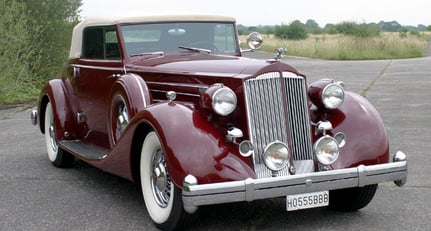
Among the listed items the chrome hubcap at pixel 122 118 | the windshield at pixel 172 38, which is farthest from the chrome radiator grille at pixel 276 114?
the windshield at pixel 172 38

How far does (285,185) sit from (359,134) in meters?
0.94

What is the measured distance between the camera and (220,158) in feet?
13.9

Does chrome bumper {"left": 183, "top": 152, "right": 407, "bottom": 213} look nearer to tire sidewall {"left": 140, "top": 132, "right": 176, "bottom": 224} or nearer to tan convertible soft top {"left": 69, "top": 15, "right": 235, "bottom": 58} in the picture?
tire sidewall {"left": 140, "top": 132, "right": 176, "bottom": 224}

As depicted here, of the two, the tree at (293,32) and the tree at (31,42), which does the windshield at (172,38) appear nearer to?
the tree at (31,42)

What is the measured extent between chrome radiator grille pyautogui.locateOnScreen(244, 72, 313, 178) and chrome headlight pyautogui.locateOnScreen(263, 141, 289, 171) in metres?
0.09

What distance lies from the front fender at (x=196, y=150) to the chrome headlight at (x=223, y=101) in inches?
5.6

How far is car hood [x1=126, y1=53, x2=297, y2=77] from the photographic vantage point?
4.55 m

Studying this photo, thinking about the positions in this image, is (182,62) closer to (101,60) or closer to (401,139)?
(101,60)

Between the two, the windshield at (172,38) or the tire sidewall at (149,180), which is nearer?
the tire sidewall at (149,180)

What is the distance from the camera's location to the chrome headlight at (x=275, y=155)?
4.31 meters

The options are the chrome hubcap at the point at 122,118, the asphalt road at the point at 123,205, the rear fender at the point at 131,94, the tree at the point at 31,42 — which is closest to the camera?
the asphalt road at the point at 123,205

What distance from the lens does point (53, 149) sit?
283 inches

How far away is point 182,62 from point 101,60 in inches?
50.8

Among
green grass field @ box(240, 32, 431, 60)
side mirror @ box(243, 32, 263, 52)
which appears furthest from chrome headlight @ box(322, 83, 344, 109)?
green grass field @ box(240, 32, 431, 60)
